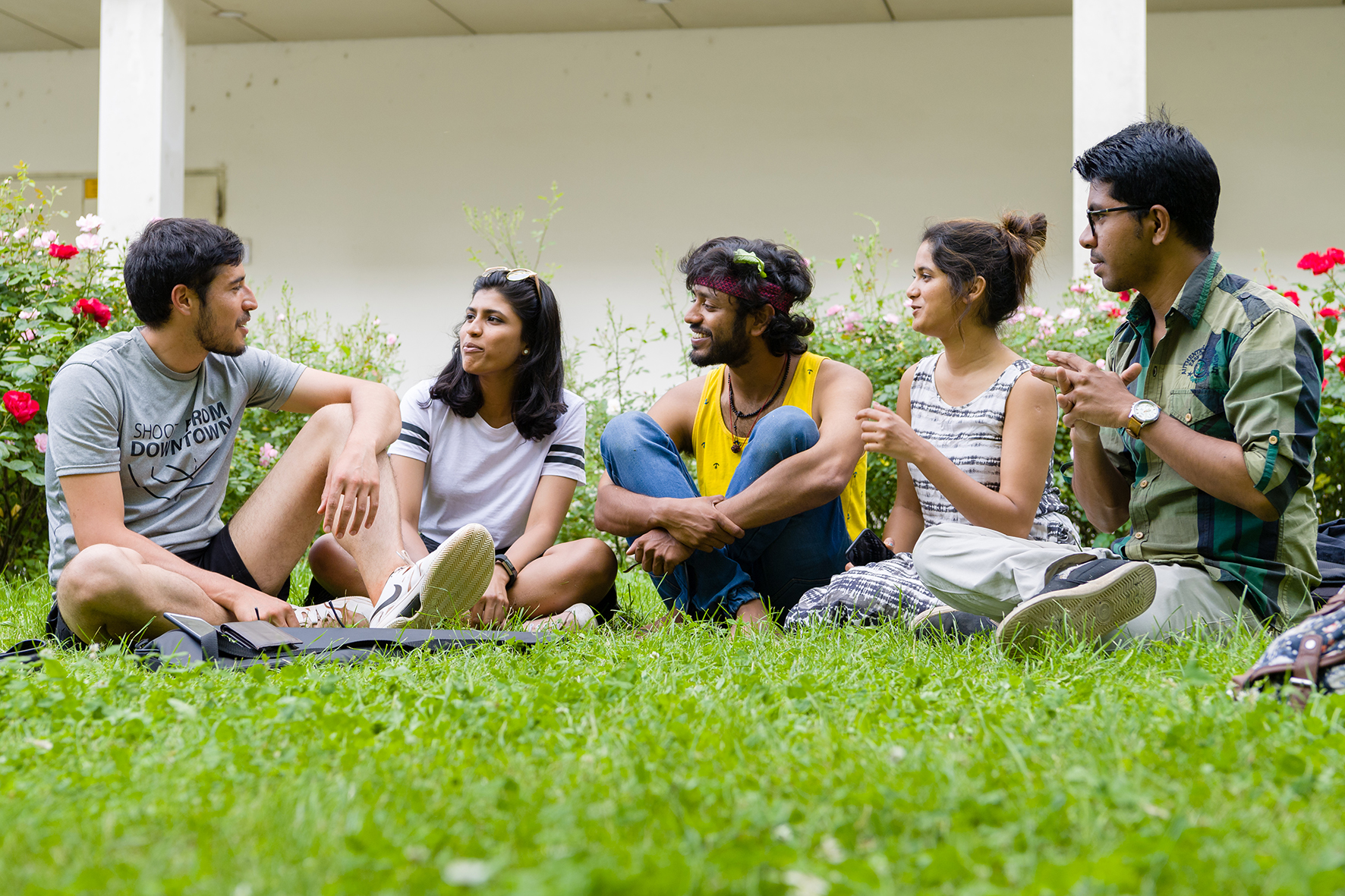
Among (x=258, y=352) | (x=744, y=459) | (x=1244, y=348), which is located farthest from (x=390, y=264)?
(x=1244, y=348)

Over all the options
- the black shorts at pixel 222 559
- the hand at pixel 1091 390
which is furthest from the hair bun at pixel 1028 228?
the black shorts at pixel 222 559

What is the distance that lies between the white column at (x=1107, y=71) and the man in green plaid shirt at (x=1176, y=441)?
3311 millimetres

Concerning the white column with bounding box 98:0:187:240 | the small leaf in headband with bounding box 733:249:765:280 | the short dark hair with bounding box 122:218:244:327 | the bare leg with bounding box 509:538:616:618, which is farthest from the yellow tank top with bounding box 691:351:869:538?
the white column with bounding box 98:0:187:240

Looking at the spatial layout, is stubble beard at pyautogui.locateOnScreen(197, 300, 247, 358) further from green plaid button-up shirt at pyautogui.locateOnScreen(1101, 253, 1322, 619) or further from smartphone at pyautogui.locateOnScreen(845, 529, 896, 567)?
green plaid button-up shirt at pyautogui.locateOnScreen(1101, 253, 1322, 619)

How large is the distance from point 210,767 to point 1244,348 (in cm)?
242

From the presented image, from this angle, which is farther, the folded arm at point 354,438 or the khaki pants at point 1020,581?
the folded arm at point 354,438

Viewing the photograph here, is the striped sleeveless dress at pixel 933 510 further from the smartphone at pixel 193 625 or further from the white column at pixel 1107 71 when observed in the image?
the white column at pixel 1107 71

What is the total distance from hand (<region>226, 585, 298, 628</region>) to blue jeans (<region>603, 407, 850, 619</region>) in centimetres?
107

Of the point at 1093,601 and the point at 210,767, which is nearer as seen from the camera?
the point at 210,767

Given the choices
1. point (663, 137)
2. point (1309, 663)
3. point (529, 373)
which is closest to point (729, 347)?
point (529, 373)

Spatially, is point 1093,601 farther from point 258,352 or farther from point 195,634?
point 258,352

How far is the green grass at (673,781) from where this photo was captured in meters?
1.21

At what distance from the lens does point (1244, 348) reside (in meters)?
2.66

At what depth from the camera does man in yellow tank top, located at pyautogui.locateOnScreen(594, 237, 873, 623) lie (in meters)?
3.22
